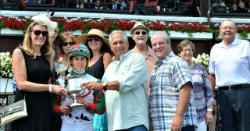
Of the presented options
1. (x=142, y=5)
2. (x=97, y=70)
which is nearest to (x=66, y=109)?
(x=97, y=70)

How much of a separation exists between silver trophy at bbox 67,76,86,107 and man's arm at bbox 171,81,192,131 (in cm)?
90

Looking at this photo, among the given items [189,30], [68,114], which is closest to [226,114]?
[68,114]

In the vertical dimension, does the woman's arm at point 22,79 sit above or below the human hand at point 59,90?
above

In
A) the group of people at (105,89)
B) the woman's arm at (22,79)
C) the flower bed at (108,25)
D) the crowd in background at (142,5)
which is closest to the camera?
the group of people at (105,89)

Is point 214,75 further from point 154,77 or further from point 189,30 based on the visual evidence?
point 189,30

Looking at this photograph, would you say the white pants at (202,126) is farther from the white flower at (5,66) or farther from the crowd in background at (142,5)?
the crowd in background at (142,5)

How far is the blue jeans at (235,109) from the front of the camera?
7059 millimetres

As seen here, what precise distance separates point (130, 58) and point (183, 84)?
0.56 meters

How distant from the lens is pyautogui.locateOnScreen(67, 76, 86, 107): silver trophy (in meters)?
5.20

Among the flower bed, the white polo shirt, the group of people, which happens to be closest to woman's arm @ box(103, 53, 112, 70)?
the group of people

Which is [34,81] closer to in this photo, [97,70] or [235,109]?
[97,70]

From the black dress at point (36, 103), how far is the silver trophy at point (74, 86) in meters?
0.33

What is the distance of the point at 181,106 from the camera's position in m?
5.16

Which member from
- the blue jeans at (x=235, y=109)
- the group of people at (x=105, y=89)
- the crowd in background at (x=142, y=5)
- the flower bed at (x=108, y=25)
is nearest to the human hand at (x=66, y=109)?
the group of people at (x=105, y=89)
